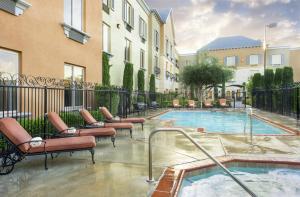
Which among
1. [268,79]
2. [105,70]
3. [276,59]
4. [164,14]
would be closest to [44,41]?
[105,70]

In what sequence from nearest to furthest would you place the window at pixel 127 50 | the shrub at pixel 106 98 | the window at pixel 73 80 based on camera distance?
the window at pixel 73 80, the shrub at pixel 106 98, the window at pixel 127 50

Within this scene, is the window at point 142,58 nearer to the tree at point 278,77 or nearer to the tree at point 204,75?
the tree at point 204,75

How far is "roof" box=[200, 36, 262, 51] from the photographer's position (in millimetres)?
48594

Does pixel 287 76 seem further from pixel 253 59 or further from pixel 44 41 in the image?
pixel 253 59

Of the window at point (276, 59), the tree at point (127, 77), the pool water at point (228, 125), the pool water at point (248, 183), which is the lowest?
the pool water at point (248, 183)

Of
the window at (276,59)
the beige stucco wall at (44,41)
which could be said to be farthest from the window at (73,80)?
the window at (276,59)

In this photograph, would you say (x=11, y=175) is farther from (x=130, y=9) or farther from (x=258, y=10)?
(x=258, y=10)

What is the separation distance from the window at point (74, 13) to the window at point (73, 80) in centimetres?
185

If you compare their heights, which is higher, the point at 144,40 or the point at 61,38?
the point at 144,40

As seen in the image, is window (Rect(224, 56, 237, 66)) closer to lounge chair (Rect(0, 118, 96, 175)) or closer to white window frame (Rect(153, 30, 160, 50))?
white window frame (Rect(153, 30, 160, 50))

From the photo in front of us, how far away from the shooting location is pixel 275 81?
894 inches

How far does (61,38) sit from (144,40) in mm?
16578

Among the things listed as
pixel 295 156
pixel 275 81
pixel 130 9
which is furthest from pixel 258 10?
pixel 295 156

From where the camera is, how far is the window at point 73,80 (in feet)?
37.7
